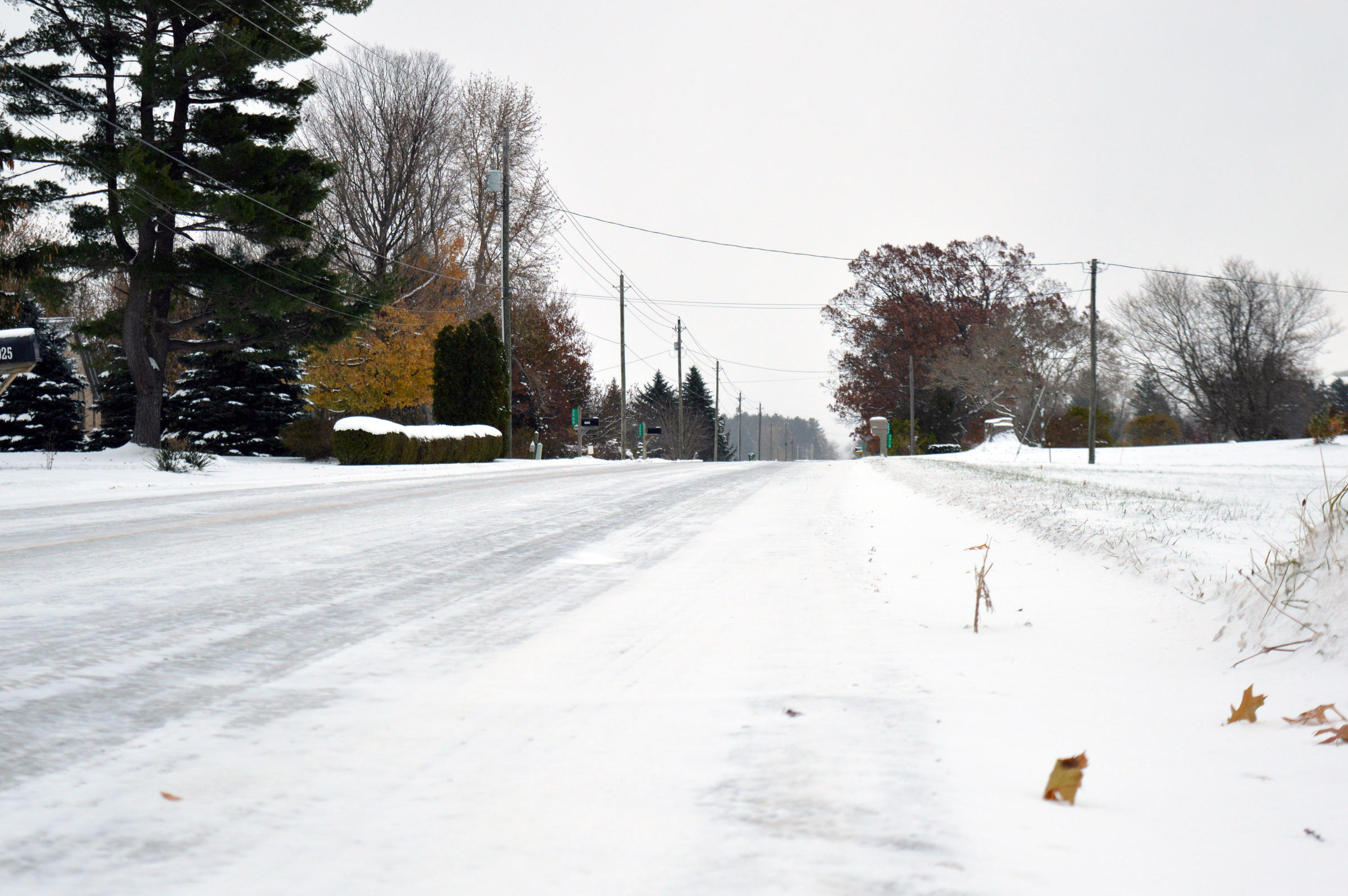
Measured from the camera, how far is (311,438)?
26.1 meters

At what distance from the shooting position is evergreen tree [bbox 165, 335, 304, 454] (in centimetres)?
3005

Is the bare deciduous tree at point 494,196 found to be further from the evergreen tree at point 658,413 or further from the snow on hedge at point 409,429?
the evergreen tree at point 658,413

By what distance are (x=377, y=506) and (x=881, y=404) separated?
46.9m

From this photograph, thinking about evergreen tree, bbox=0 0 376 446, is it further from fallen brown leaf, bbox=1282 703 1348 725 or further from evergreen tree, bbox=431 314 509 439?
fallen brown leaf, bbox=1282 703 1348 725

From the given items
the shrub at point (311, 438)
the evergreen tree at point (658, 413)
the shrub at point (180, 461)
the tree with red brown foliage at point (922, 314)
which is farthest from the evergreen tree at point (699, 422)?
the shrub at point (180, 461)

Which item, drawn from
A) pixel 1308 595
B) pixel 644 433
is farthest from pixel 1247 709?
pixel 644 433

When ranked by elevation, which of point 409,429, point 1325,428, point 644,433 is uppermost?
point 644,433

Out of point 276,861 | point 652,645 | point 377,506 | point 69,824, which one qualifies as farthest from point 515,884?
point 377,506

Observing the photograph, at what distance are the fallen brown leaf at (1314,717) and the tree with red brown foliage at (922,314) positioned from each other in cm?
4813

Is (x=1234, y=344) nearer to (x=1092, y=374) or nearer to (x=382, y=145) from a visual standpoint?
(x=1092, y=374)

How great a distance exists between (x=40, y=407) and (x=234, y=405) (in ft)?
28.1

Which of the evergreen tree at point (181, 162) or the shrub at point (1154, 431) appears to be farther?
the shrub at point (1154, 431)

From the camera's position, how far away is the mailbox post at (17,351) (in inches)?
587

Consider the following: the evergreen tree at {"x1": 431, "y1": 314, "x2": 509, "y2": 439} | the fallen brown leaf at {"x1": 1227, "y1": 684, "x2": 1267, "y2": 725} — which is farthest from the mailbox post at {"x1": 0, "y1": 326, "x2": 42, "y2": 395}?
the fallen brown leaf at {"x1": 1227, "y1": 684, "x2": 1267, "y2": 725}
